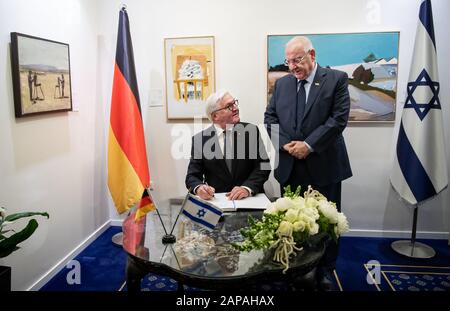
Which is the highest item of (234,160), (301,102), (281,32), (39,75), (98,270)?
(281,32)

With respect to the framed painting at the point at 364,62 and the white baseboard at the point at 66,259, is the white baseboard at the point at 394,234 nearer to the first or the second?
the framed painting at the point at 364,62

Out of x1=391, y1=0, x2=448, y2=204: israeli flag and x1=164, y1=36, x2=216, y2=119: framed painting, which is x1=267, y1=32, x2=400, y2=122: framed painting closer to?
x1=391, y1=0, x2=448, y2=204: israeli flag

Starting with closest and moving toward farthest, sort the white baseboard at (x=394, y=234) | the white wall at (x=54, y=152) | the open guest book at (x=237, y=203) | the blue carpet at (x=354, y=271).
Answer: the open guest book at (x=237, y=203) < the white wall at (x=54, y=152) < the blue carpet at (x=354, y=271) < the white baseboard at (x=394, y=234)

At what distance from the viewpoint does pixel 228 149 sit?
2654mm

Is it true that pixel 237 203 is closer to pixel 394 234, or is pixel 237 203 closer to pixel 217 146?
pixel 217 146

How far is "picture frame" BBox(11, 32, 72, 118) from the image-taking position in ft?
8.13

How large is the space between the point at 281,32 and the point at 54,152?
7.10ft

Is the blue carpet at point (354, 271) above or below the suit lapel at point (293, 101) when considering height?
below

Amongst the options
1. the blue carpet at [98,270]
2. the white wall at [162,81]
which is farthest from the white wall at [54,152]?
the blue carpet at [98,270]

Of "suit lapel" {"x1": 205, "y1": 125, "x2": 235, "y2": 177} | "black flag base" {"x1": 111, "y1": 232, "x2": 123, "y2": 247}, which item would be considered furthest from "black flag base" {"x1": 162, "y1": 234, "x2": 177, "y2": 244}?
"black flag base" {"x1": 111, "y1": 232, "x2": 123, "y2": 247}

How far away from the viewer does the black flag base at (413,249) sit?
3.21m

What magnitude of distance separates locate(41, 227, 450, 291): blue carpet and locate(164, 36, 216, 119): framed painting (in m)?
1.42

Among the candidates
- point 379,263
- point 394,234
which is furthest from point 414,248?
point 379,263

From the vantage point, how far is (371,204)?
3.65 m
